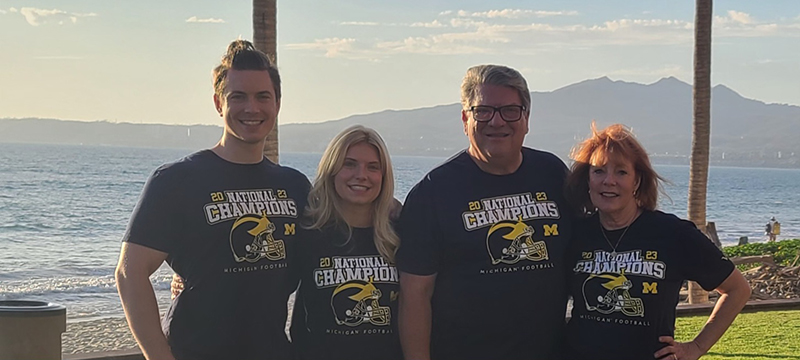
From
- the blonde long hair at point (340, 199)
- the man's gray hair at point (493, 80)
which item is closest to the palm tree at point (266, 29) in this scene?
the blonde long hair at point (340, 199)

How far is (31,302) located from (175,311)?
10.4 ft

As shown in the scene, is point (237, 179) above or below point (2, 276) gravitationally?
above

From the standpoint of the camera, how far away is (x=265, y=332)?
4.10m

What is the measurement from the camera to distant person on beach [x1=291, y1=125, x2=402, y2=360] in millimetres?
4172

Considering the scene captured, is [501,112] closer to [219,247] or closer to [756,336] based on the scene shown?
[219,247]

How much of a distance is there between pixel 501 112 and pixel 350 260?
1.05 metres

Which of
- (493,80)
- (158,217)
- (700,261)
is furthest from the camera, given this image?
(493,80)

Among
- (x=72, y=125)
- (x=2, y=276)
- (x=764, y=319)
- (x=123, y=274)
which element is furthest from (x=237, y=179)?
(x=72, y=125)

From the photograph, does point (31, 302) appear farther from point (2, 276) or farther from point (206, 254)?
point (2, 276)

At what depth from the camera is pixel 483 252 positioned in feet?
13.6

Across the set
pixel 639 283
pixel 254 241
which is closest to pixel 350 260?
pixel 254 241

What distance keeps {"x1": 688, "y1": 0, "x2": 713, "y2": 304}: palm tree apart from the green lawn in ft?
5.94

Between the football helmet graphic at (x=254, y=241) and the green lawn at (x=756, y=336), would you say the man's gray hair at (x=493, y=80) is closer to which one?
the football helmet graphic at (x=254, y=241)

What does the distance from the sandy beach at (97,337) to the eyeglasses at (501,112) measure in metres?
10.4
